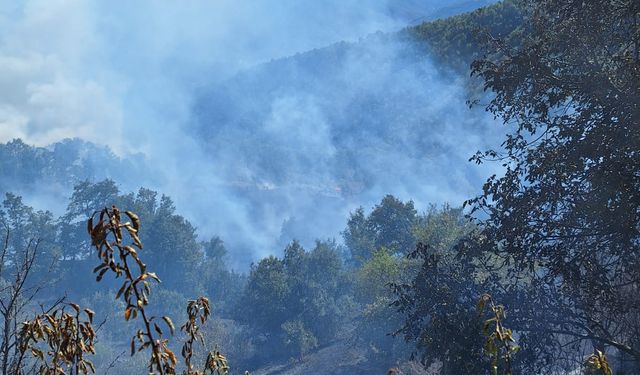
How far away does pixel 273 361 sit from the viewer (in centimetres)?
4588

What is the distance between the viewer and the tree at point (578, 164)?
9.20 m

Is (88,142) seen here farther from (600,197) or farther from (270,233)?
(600,197)

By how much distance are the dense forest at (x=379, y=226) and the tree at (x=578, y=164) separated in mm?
40

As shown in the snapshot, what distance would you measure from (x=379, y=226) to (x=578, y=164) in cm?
4190

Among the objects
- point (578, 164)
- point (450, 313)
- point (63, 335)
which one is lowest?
point (63, 335)

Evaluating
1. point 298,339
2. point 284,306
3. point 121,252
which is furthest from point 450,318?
point 284,306

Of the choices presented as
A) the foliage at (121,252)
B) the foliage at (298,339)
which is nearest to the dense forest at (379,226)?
the foliage at (121,252)

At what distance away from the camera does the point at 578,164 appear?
9711mm

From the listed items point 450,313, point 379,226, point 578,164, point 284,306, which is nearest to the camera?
point 578,164

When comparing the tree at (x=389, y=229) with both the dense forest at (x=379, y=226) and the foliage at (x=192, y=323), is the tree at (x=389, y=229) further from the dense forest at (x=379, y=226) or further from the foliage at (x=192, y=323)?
the foliage at (x=192, y=323)

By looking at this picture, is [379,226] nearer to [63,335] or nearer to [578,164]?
[578,164]

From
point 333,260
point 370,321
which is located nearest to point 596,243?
point 370,321

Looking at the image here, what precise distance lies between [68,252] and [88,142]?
8226cm

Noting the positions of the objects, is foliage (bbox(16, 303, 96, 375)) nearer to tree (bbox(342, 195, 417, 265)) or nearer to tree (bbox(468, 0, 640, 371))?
tree (bbox(468, 0, 640, 371))
